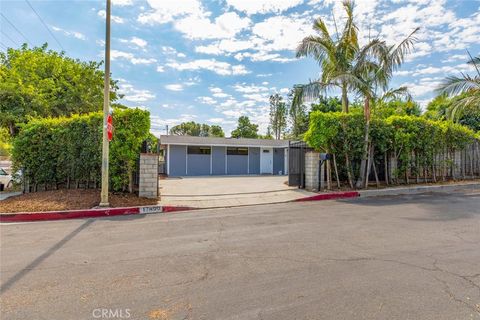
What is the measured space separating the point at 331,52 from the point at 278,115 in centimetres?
3746

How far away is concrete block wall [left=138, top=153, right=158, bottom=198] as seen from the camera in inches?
352

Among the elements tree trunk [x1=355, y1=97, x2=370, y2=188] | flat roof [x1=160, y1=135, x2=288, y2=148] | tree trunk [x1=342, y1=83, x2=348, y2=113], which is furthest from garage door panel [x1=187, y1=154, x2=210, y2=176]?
tree trunk [x1=355, y1=97, x2=370, y2=188]

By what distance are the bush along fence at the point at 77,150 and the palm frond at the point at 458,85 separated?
13950 mm

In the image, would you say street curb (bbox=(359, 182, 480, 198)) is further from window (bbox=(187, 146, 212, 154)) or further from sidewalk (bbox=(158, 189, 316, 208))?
window (bbox=(187, 146, 212, 154))

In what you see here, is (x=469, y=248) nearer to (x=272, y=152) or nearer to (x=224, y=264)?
(x=224, y=264)

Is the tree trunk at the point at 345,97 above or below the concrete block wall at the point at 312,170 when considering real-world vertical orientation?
above

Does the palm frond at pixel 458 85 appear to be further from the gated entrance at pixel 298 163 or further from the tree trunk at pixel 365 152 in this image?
the gated entrance at pixel 298 163

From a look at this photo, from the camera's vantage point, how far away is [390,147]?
1177 centimetres

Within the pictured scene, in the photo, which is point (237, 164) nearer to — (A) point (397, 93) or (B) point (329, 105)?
(A) point (397, 93)

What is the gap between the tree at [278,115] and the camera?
49.2 meters

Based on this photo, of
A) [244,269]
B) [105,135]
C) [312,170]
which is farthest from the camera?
[312,170]

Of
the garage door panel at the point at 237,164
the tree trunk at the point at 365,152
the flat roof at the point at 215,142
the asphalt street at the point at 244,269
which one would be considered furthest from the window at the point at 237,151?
the asphalt street at the point at 244,269

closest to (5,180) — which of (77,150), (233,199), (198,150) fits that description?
(77,150)

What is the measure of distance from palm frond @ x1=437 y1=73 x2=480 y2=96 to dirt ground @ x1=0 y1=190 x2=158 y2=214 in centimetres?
1439
